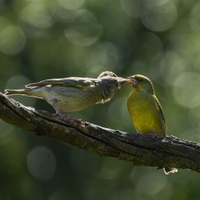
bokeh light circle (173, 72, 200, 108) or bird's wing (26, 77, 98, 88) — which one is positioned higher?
bokeh light circle (173, 72, 200, 108)

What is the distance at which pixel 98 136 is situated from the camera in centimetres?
1060

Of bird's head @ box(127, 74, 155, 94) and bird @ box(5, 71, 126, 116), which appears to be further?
bird's head @ box(127, 74, 155, 94)

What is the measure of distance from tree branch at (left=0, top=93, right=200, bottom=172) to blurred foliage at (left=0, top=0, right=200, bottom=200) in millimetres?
10998

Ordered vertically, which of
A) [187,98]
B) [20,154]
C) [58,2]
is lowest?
[20,154]

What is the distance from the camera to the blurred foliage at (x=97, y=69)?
23812 millimetres

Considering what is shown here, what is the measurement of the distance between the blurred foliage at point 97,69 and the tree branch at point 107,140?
1100 centimetres

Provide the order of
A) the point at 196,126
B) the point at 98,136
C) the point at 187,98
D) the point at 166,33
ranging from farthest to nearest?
1. the point at 166,33
2. the point at 187,98
3. the point at 196,126
4. the point at 98,136

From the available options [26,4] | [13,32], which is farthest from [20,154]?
[26,4]

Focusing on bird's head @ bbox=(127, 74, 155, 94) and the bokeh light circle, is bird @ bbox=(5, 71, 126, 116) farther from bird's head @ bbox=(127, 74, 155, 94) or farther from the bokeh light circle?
the bokeh light circle

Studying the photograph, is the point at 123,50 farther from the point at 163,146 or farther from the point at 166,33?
the point at 163,146

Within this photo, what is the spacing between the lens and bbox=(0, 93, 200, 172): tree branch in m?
9.97

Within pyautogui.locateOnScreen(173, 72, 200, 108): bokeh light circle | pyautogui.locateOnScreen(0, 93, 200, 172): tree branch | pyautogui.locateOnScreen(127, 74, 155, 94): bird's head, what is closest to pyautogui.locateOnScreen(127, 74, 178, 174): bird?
pyautogui.locateOnScreen(127, 74, 155, 94): bird's head

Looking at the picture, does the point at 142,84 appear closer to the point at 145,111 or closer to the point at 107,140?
the point at 145,111

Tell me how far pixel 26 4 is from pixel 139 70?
4.42 meters
